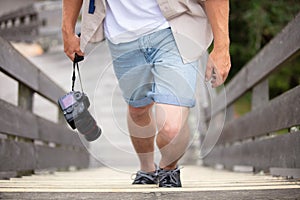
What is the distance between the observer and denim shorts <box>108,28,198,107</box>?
2.79 meters

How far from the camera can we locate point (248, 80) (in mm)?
5184

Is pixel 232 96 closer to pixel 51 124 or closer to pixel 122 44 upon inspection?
pixel 51 124

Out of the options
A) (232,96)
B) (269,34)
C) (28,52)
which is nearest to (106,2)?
(232,96)

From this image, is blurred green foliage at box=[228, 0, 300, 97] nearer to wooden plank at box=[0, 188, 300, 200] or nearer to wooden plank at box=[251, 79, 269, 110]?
wooden plank at box=[251, 79, 269, 110]

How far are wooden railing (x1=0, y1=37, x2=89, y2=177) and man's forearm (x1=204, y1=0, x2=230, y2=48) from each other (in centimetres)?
136

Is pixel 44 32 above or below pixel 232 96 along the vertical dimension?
above

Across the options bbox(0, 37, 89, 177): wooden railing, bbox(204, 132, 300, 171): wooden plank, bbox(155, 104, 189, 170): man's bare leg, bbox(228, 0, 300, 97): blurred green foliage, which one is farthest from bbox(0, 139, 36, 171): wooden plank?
bbox(228, 0, 300, 97): blurred green foliage

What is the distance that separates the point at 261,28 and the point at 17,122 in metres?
7.53

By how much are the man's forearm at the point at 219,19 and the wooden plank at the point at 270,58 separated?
60cm

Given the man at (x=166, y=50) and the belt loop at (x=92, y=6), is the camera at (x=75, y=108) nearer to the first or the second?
the man at (x=166, y=50)

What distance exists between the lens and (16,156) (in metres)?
3.92

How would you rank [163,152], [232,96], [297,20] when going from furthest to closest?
[232,96] → [297,20] → [163,152]

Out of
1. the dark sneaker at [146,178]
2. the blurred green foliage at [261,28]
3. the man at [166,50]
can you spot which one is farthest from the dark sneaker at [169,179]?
the blurred green foliage at [261,28]

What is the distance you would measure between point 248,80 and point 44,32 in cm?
1285
